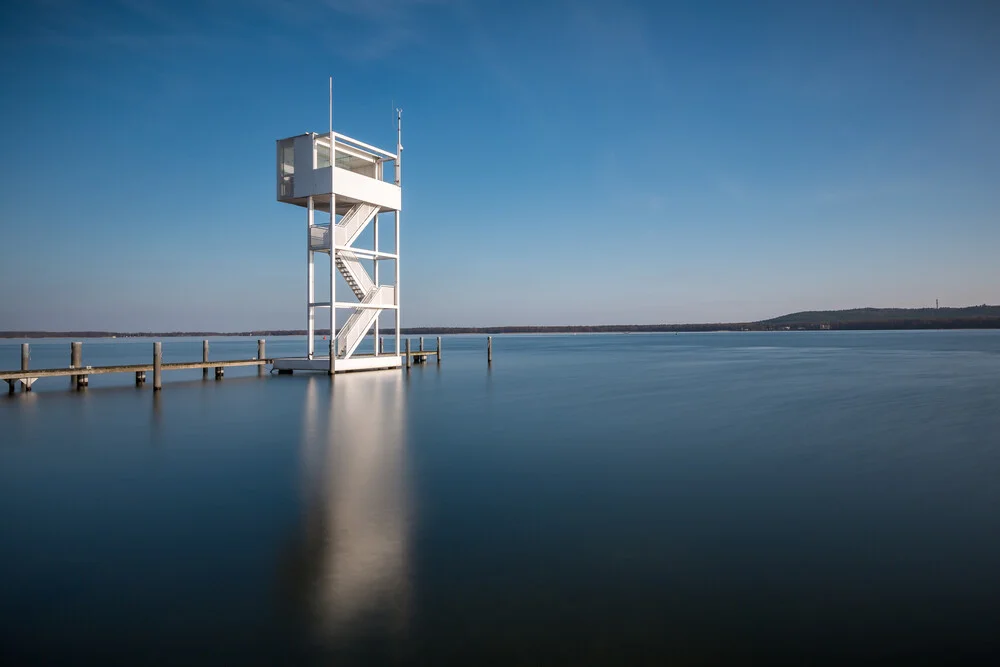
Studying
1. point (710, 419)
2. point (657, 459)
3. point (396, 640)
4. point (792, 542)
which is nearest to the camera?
point (396, 640)

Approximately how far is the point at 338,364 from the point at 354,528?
21562 millimetres

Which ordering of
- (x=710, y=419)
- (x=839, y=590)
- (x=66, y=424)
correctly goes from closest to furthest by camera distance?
1. (x=839, y=590)
2. (x=66, y=424)
3. (x=710, y=419)

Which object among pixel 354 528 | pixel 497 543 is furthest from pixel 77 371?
pixel 497 543

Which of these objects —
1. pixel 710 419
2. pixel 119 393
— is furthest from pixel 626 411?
pixel 119 393

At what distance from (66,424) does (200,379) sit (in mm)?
13710

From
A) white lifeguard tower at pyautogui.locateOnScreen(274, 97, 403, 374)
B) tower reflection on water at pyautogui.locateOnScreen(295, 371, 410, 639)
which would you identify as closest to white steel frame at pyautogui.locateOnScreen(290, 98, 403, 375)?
white lifeguard tower at pyautogui.locateOnScreen(274, 97, 403, 374)

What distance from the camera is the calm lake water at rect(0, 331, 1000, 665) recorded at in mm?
4176

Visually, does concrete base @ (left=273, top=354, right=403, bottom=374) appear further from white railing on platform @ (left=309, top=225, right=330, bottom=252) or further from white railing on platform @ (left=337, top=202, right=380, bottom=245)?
white railing on platform @ (left=337, top=202, right=380, bottom=245)

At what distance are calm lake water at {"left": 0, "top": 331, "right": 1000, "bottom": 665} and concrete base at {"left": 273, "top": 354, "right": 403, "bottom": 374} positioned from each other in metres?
13.3

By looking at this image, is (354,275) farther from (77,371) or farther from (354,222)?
(77,371)

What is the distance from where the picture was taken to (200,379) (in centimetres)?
2778

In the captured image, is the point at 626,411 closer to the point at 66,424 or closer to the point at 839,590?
the point at 839,590

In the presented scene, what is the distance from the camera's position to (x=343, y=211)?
2894cm

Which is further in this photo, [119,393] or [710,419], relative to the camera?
[119,393]
